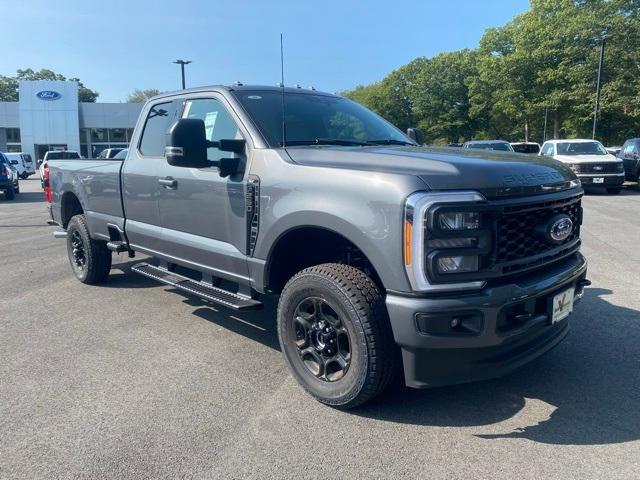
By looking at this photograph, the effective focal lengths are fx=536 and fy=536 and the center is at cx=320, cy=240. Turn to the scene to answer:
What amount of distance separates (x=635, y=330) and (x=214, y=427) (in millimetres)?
3573

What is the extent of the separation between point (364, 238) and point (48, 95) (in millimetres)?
54594

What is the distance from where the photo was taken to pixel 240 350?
14.0 ft

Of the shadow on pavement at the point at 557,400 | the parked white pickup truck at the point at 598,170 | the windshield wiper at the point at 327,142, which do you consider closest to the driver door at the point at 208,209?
the windshield wiper at the point at 327,142

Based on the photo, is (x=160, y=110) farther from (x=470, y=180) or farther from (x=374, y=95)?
(x=374, y=95)

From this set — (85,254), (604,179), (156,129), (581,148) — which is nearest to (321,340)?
(156,129)

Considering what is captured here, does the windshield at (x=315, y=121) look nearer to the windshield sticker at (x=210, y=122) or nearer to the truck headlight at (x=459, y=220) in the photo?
the windshield sticker at (x=210, y=122)

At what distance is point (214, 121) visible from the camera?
430 cm

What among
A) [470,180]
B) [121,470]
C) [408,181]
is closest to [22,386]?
[121,470]

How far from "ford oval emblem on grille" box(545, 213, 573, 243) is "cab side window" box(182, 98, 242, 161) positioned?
2205 millimetres

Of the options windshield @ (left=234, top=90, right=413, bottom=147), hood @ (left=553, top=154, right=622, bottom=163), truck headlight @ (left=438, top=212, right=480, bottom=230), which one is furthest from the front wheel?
Answer: hood @ (left=553, top=154, right=622, bottom=163)

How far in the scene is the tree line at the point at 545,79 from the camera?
34031mm

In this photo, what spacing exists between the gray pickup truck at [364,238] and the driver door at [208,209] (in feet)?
0.05

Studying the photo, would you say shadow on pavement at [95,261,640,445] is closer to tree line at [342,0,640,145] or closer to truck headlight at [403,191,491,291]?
truck headlight at [403,191,491,291]

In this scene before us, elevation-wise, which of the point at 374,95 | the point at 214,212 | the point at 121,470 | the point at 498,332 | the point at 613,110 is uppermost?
the point at 374,95
